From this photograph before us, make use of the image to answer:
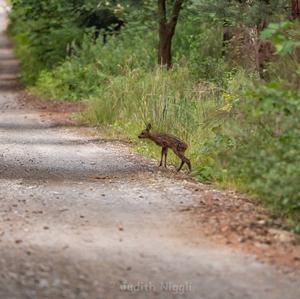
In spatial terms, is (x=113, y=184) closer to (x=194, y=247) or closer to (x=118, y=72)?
(x=194, y=247)

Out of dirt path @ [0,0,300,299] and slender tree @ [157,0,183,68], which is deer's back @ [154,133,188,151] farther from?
slender tree @ [157,0,183,68]

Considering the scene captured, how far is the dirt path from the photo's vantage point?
5.92 m

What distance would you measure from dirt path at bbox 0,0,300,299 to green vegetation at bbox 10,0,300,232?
99 centimetres

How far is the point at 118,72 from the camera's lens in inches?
875

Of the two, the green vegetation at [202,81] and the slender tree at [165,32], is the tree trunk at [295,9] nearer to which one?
the green vegetation at [202,81]

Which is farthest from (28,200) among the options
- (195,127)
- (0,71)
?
(0,71)

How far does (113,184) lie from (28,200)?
4.92ft

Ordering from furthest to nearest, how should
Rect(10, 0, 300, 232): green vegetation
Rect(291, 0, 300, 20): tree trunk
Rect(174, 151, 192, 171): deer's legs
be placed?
Rect(291, 0, 300, 20): tree trunk, Rect(174, 151, 192, 171): deer's legs, Rect(10, 0, 300, 232): green vegetation

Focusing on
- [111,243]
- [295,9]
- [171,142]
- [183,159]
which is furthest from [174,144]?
[111,243]

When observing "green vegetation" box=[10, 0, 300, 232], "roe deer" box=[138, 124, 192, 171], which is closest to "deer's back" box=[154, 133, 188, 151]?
"roe deer" box=[138, 124, 192, 171]

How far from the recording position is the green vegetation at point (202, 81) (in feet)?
26.9

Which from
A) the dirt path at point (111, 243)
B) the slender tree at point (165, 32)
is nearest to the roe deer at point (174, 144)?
the dirt path at point (111, 243)

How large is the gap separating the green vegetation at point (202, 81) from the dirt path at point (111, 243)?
3.26 feet

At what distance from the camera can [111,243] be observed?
7035 millimetres
